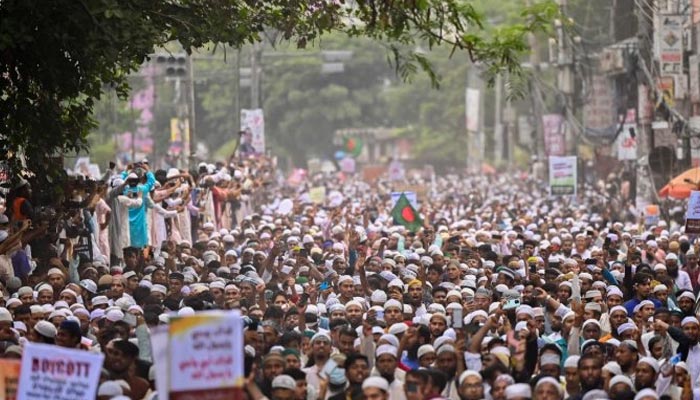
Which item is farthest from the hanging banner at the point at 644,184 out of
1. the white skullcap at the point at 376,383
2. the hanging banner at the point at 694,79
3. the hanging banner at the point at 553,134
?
the white skullcap at the point at 376,383

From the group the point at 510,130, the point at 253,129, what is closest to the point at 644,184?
the point at 253,129

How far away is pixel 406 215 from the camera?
26781mm

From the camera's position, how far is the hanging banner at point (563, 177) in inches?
1276

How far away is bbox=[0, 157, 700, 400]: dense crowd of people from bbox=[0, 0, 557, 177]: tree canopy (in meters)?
1.12

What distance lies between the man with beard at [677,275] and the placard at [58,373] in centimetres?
1115

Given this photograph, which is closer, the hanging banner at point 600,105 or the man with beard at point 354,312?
the man with beard at point 354,312

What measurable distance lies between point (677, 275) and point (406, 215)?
8086 mm

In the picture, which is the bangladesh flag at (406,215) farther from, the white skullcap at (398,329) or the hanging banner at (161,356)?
the hanging banner at (161,356)

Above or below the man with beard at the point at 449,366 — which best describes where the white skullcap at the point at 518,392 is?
above

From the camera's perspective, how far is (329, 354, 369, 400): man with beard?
10.6 m

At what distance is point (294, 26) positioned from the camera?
16.6 metres

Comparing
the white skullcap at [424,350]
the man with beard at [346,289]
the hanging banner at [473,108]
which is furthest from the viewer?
the hanging banner at [473,108]

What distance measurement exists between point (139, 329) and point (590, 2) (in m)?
39.7

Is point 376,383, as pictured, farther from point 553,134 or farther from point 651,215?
point 553,134
